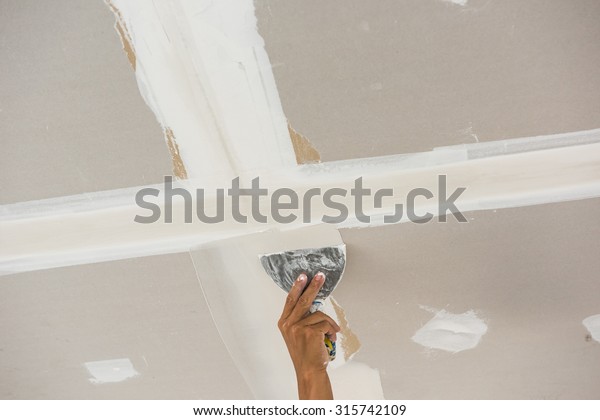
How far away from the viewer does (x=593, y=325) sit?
1.18 metres

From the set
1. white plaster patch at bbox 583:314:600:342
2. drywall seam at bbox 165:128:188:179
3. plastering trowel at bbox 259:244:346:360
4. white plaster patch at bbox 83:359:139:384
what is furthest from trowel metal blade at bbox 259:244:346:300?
white plaster patch at bbox 583:314:600:342

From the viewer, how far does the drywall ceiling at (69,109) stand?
3.12 feet

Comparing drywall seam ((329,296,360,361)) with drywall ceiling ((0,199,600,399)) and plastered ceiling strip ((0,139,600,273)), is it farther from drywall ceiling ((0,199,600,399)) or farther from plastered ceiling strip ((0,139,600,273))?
plastered ceiling strip ((0,139,600,273))

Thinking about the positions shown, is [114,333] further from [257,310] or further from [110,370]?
[257,310]

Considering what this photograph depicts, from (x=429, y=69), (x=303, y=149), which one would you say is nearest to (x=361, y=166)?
(x=303, y=149)

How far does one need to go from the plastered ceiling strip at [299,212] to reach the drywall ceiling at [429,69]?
0.06 metres

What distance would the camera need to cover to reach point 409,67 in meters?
0.94

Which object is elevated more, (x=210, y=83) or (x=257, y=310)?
(x=210, y=83)

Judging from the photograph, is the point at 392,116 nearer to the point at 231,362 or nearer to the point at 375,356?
the point at 375,356

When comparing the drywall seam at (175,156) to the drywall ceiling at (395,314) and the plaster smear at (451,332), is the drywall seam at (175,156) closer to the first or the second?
the drywall ceiling at (395,314)

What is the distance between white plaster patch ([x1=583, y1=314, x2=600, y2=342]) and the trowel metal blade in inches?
29.4

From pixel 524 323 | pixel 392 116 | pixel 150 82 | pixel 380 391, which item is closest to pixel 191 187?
pixel 150 82

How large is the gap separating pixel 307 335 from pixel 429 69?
0.75m

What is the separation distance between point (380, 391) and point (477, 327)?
40 centimetres
